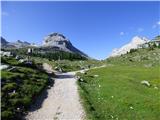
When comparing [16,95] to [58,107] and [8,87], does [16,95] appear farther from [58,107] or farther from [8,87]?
[58,107]

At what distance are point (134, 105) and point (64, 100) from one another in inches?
390

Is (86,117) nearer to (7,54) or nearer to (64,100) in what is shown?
(64,100)

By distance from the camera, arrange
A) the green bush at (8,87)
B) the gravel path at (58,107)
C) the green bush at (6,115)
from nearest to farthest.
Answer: the green bush at (6,115) → the gravel path at (58,107) → the green bush at (8,87)

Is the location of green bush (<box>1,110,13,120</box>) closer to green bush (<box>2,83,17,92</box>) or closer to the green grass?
the green grass

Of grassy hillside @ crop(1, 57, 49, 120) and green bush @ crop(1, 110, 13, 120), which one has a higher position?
grassy hillside @ crop(1, 57, 49, 120)

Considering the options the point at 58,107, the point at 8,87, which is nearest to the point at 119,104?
the point at 58,107

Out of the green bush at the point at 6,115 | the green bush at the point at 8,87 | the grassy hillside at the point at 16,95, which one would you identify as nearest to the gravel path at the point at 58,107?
the grassy hillside at the point at 16,95

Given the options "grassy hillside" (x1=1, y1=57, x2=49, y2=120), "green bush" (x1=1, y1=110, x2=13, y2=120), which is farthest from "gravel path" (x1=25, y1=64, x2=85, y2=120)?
"green bush" (x1=1, y1=110, x2=13, y2=120)

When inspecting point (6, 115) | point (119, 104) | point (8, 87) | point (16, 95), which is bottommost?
point (6, 115)

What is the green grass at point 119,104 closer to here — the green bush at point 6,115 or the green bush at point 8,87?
the green bush at point 6,115

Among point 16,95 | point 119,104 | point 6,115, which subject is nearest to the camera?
point 6,115

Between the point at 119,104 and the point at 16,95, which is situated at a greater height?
the point at 16,95

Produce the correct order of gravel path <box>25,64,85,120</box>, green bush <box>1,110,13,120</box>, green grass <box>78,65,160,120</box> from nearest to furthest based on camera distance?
green bush <box>1,110,13,120</box> → gravel path <box>25,64,85,120</box> → green grass <box>78,65,160,120</box>

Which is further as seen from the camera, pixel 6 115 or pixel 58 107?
pixel 58 107
